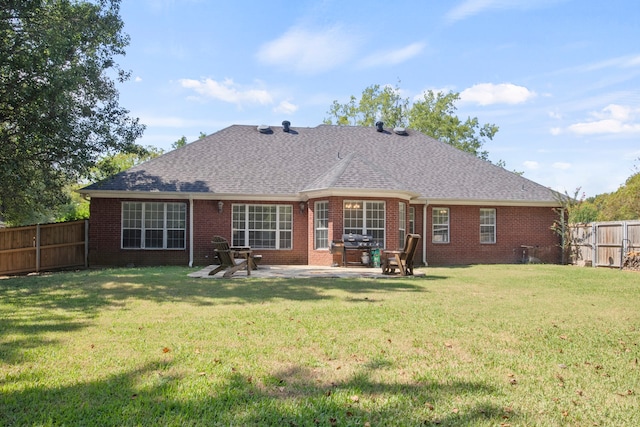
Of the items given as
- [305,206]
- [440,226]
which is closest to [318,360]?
[305,206]

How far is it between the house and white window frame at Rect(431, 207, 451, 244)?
0.14 ft

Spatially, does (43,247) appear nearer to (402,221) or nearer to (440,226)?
(402,221)

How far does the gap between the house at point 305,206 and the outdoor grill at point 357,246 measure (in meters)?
0.49

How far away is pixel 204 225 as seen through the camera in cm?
1806

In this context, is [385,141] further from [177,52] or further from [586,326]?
[586,326]

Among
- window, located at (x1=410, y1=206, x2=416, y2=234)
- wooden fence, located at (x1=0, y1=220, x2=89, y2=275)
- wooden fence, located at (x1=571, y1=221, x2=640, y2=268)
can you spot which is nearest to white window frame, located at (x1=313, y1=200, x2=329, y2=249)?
window, located at (x1=410, y1=206, x2=416, y2=234)

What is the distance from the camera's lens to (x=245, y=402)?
360 centimetres

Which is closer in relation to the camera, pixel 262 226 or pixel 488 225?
pixel 262 226

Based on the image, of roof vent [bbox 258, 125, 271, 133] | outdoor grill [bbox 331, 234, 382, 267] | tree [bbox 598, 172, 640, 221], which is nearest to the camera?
outdoor grill [bbox 331, 234, 382, 267]

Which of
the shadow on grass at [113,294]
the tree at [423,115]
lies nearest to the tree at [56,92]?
the shadow on grass at [113,294]

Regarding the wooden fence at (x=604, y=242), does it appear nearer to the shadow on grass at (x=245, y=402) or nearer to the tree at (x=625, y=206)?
the tree at (x=625, y=206)

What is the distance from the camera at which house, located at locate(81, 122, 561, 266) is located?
661 inches

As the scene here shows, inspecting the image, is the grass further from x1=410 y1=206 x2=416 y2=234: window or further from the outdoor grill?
x1=410 y1=206 x2=416 y2=234: window

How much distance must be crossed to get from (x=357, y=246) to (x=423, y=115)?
2765 centimetres
